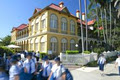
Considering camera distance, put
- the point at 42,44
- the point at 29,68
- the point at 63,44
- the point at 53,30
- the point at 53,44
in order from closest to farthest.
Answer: the point at 29,68 < the point at 53,44 < the point at 53,30 < the point at 42,44 < the point at 63,44

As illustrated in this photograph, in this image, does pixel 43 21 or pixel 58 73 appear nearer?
pixel 58 73

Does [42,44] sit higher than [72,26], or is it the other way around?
[72,26]

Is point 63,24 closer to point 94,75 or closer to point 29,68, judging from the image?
point 94,75

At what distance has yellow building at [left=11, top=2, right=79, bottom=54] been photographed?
23.8 m

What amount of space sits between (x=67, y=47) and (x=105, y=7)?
39.1 feet

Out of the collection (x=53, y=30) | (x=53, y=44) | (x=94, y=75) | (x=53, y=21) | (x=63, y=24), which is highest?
(x=53, y=21)

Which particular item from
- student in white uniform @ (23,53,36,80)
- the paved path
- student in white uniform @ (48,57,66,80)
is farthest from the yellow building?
student in white uniform @ (48,57,66,80)

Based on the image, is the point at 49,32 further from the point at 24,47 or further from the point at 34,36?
the point at 24,47

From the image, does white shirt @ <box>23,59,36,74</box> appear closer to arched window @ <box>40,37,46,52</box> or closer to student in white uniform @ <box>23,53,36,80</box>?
student in white uniform @ <box>23,53,36,80</box>

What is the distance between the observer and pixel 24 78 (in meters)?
4.69

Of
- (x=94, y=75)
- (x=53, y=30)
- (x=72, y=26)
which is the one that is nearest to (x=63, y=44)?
(x=53, y=30)

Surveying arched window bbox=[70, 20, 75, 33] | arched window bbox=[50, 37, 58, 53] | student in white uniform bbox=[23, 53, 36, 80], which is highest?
arched window bbox=[70, 20, 75, 33]

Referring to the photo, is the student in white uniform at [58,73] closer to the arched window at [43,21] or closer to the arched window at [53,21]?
the arched window at [53,21]

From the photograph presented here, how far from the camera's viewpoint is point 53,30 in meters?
24.5
